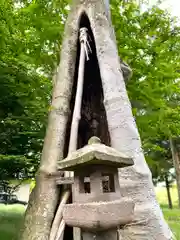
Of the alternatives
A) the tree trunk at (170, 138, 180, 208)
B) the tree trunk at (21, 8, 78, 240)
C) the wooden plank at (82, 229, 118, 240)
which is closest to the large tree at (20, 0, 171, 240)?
the tree trunk at (21, 8, 78, 240)

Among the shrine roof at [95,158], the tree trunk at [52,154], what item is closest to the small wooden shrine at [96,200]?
the shrine roof at [95,158]

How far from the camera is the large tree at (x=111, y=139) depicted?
136 inches

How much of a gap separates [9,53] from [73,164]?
4245mm

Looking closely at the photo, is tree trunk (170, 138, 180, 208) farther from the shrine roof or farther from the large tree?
the shrine roof

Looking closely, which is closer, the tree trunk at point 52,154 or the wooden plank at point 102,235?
the wooden plank at point 102,235

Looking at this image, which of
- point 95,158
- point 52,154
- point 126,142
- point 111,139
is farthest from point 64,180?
point 95,158

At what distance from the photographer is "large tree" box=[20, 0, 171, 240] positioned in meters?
3.46

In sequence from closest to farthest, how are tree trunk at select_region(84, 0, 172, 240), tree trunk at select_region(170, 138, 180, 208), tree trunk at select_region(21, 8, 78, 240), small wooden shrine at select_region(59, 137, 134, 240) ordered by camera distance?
small wooden shrine at select_region(59, 137, 134, 240), tree trunk at select_region(84, 0, 172, 240), tree trunk at select_region(21, 8, 78, 240), tree trunk at select_region(170, 138, 180, 208)

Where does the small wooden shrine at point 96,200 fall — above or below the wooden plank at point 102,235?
above

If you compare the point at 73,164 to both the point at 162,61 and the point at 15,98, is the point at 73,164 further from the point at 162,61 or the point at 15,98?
the point at 162,61

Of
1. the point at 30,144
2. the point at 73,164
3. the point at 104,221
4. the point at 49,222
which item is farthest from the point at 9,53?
the point at 104,221

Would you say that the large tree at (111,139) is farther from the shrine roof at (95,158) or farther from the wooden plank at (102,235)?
the shrine roof at (95,158)

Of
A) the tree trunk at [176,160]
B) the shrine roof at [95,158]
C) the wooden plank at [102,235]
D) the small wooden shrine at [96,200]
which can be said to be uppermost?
the tree trunk at [176,160]

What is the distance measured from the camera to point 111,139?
13.0 feet
